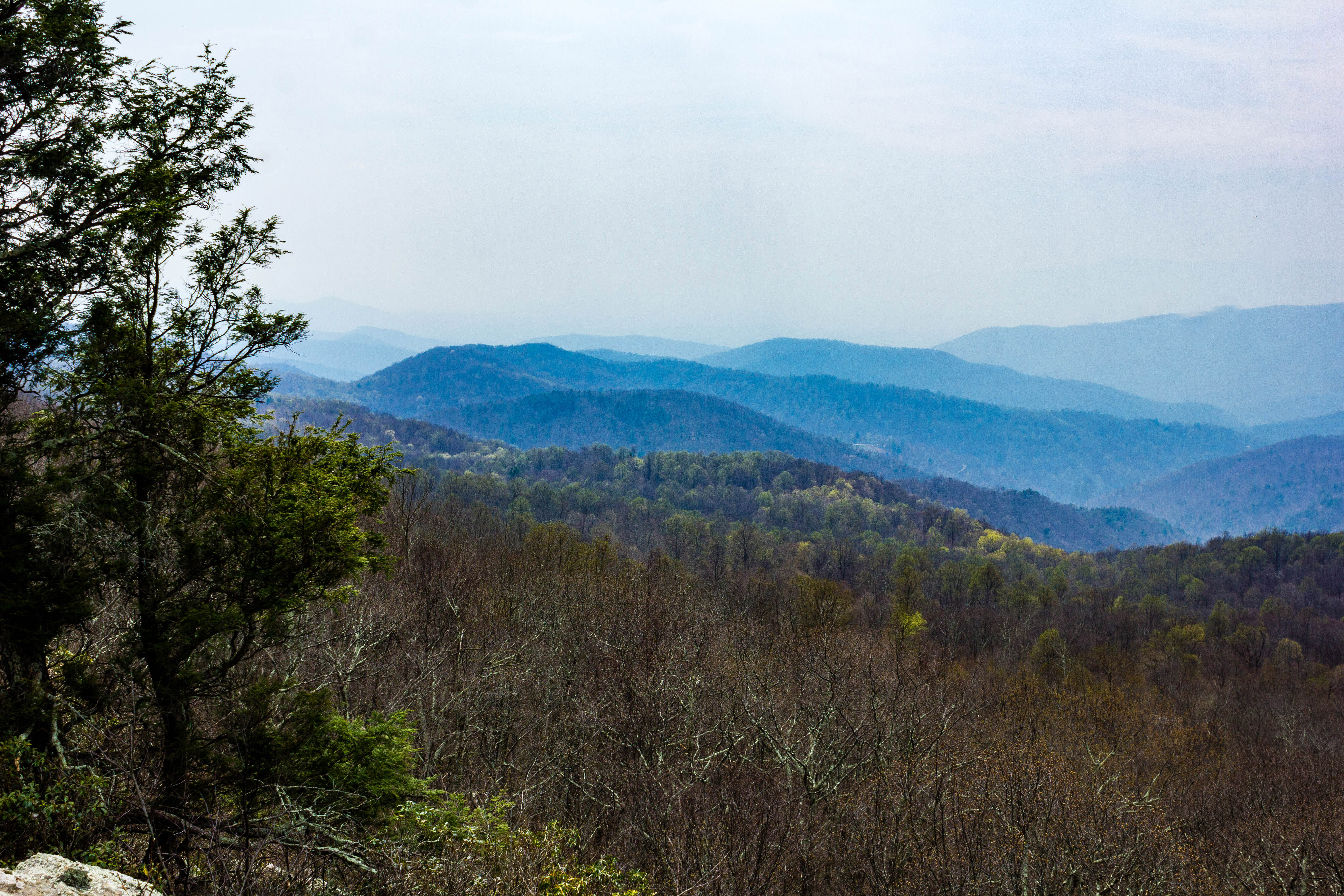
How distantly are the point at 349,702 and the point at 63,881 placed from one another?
1059 cm

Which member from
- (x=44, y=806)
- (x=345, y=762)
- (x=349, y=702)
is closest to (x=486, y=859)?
(x=345, y=762)

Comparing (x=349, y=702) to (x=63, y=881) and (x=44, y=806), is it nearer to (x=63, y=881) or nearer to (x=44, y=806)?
(x=44, y=806)

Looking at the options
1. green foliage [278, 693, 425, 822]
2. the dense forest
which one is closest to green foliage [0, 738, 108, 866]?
the dense forest

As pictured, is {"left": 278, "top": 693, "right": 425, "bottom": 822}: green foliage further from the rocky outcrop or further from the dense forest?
the rocky outcrop

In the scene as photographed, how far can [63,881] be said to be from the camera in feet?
22.4

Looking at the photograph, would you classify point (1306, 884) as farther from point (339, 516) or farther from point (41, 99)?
point (41, 99)

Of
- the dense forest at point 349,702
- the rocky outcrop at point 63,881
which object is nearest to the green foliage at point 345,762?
the dense forest at point 349,702

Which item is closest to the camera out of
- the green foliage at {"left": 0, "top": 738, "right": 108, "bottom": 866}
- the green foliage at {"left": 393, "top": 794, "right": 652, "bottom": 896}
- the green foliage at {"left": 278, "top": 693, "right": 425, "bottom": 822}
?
the green foliage at {"left": 0, "top": 738, "right": 108, "bottom": 866}

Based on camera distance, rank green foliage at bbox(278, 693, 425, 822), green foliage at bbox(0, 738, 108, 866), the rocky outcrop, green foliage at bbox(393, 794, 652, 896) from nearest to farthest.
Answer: the rocky outcrop < green foliage at bbox(0, 738, 108, 866) < green foliage at bbox(393, 794, 652, 896) < green foliage at bbox(278, 693, 425, 822)

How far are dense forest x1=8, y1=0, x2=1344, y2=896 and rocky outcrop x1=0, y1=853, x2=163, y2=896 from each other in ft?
2.17

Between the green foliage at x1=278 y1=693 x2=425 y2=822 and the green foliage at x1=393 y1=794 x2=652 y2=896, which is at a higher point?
the green foliage at x1=278 y1=693 x2=425 y2=822

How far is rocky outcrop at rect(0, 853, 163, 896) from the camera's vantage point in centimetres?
649

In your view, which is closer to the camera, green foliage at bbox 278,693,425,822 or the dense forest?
the dense forest

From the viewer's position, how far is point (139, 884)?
7.30 m
